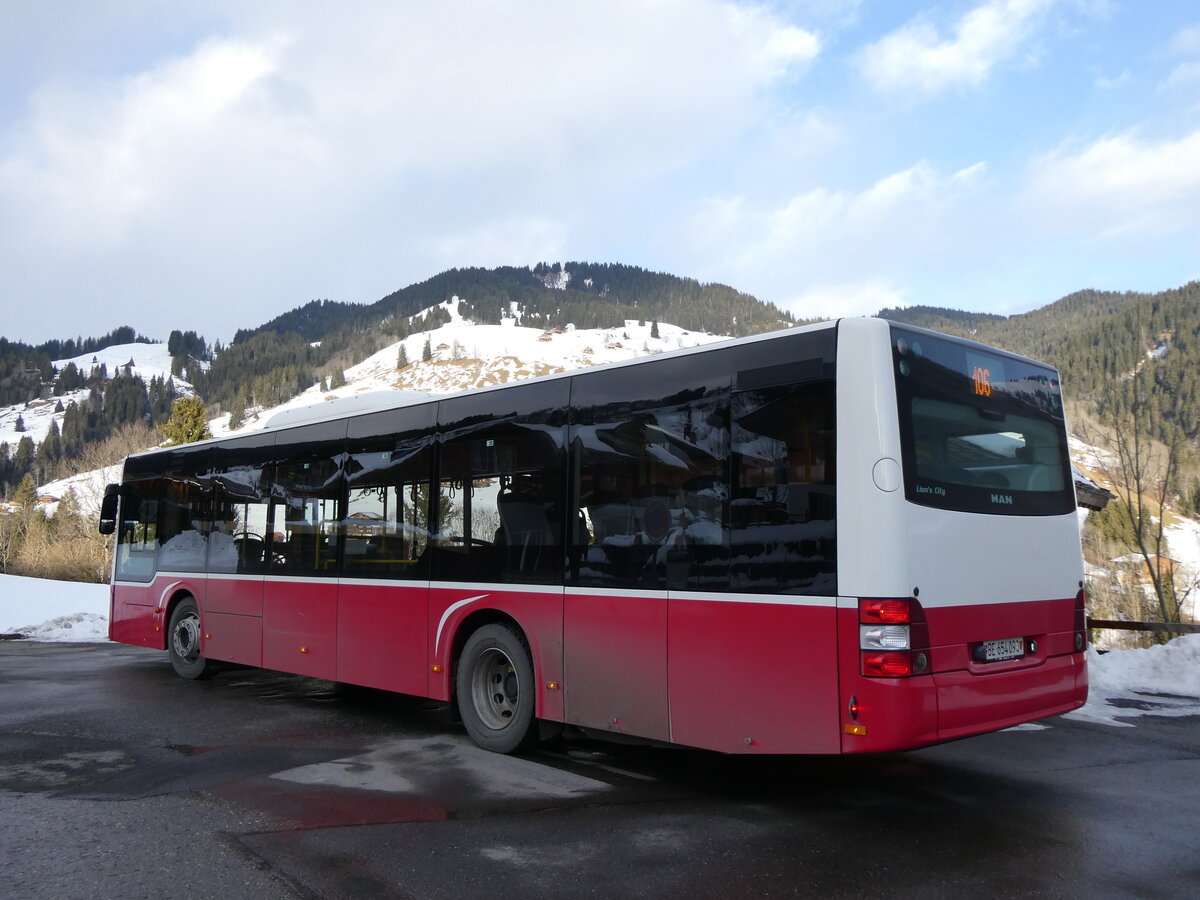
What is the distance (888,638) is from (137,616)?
10.8m

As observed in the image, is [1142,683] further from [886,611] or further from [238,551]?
[238,551]

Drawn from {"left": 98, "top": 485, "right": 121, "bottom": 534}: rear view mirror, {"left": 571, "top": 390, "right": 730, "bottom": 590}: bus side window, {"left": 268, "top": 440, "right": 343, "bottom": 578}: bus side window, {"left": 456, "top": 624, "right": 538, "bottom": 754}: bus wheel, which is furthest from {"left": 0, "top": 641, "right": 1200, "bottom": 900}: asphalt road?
{"left": 98, "top": 485, "right": 121, "bottom": 534}: rear view mirror

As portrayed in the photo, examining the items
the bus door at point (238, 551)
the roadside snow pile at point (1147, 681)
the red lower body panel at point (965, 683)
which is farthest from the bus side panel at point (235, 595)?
the roadside snow pile at point (1147, 681)

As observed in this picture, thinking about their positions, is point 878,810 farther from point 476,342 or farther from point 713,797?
point 476,342

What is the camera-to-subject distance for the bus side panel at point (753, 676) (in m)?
5.12

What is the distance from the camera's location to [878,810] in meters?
5.67

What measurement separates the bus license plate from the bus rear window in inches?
30.5

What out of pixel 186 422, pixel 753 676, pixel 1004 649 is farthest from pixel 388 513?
pixel 186 422

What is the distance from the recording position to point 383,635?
8.45 meters

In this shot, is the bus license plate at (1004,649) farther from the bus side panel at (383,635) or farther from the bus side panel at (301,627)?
the bus side panel at (301,627)

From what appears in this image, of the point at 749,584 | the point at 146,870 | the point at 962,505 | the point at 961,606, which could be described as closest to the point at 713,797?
the point at 749,584

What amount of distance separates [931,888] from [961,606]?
1578 mm

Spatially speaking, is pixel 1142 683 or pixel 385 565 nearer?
pixel 385 565

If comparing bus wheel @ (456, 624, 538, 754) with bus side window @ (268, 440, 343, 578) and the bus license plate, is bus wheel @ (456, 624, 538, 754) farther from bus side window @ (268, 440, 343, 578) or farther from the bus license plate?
the bus license plate
